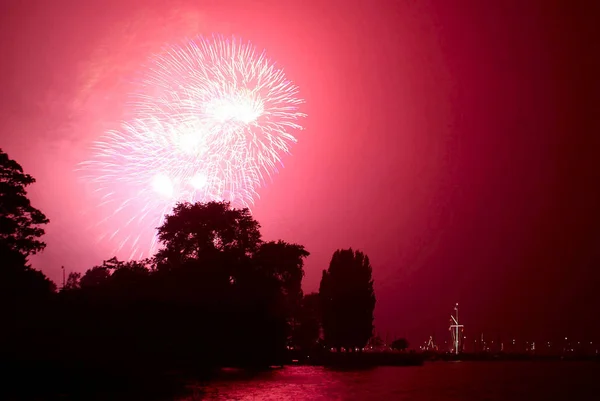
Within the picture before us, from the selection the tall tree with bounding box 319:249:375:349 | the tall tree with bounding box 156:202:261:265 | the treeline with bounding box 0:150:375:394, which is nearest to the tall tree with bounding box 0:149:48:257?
the treeline with bounding box 0:150:375:394

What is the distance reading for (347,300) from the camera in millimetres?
99188

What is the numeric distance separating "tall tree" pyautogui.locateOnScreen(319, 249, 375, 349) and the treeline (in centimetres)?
3009

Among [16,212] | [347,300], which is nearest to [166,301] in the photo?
[16,212]

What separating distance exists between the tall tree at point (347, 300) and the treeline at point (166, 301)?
30091 millimetres

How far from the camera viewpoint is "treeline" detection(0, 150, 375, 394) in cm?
3866

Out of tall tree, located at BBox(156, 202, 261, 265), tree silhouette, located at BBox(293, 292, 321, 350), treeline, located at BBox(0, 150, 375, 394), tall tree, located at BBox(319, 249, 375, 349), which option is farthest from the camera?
tree silhouette, located at BBox(293, 292, 321, 350)

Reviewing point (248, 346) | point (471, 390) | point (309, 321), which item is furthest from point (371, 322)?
point (248, 346)

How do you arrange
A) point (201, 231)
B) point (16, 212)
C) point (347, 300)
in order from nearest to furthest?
point (16, 212) < point (201, 231) < point (347, 300)

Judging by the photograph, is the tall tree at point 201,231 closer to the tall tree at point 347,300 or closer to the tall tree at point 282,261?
the tall tree at point 282,261

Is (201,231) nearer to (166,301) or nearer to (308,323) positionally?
(166,301)

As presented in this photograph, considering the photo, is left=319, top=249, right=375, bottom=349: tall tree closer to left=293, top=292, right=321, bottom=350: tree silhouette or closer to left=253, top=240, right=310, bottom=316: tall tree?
left=293, top=292, right=321, bottom=350: tree silhouette

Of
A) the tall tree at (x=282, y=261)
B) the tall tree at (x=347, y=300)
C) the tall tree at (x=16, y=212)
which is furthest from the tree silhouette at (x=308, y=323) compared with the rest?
the tall tree at (x=16, y=212)

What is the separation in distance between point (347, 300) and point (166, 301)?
169 feet

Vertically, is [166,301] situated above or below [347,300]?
below
